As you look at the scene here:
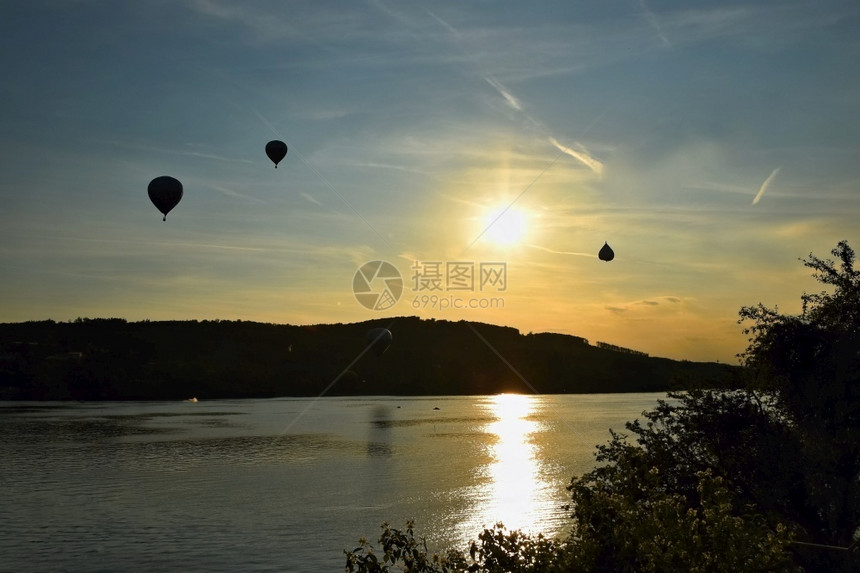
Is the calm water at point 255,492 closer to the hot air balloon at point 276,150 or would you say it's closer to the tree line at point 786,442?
the tree line at point 786,442

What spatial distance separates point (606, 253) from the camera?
61.0 meters

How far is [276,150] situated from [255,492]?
32.0 metres

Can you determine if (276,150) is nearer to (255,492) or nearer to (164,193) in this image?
(164,193)

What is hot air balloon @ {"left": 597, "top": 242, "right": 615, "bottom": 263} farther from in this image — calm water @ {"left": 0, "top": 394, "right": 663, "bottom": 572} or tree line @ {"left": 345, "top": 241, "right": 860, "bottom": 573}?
tree line @ {"left": 345, "top": 241, "right": 860, "bottom": 573}

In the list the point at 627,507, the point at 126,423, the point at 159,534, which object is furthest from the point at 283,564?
the point at 126,423

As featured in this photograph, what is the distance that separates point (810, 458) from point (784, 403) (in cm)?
197

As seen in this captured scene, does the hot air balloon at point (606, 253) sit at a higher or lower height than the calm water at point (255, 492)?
higher

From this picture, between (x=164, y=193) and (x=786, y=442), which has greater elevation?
(x=164, y=193)

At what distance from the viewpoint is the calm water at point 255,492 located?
41219 millimetres

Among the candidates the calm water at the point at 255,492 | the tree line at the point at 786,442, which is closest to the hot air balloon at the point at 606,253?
the calm water at the point at 255,492

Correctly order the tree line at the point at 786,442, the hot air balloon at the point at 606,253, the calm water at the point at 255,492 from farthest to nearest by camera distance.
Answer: the hot air balloon at the point at 606,253 → the calm water at the point at 255,492 → the tree line at the point at 786,442

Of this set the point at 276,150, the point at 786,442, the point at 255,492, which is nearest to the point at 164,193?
the point at 276,150

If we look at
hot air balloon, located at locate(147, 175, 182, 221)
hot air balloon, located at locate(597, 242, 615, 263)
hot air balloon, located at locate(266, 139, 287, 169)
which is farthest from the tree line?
hot air balloon, located at locate(266, 139, 287, 169)

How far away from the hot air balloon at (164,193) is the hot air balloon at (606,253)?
3679 centimetres
